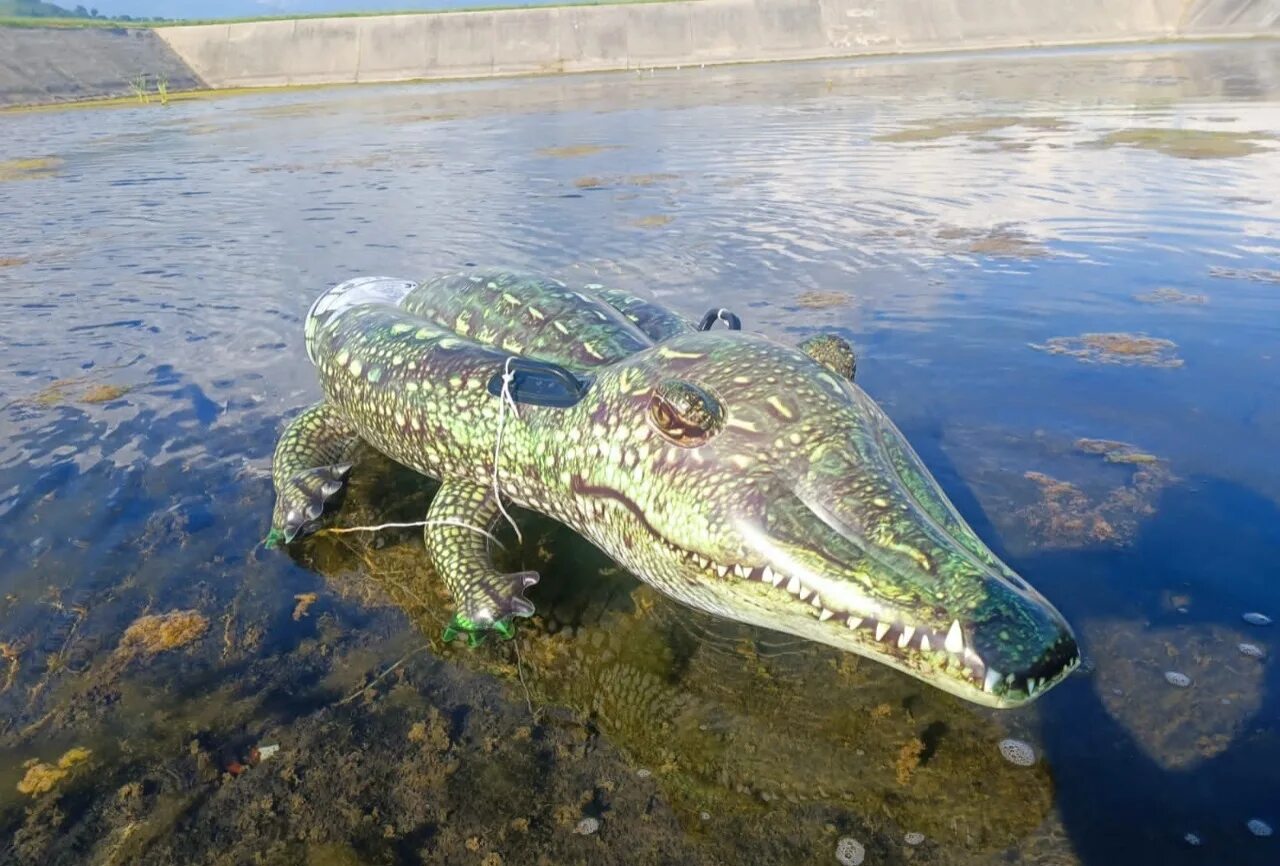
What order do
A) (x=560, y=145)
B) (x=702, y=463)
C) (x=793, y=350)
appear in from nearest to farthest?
(x=702, y=463)
(x=793, y=350)
(x=560, y=145)

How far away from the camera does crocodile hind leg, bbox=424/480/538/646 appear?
418cm

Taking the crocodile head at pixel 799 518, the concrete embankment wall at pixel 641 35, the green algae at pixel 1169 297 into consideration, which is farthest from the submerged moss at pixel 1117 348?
the concrete embankment wall at pixel 641 35

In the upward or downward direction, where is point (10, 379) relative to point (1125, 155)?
downward

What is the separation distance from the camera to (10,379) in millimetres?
7512

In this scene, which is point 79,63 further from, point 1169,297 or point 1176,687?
point 1176,687

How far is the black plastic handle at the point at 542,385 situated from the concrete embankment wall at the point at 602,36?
62172mm

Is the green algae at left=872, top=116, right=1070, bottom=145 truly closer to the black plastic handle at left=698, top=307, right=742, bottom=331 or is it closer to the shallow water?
the shallow water

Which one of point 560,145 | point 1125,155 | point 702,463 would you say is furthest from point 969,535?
point 560,145

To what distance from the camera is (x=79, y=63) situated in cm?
5600

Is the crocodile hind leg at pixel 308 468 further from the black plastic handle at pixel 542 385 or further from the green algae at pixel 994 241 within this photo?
the green algae at pixel 994 241

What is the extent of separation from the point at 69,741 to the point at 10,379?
538cm

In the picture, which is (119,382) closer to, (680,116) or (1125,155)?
(1125,155)

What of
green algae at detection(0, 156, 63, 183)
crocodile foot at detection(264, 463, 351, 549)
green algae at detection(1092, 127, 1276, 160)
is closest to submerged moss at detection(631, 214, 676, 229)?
crocodile foot at detection(264, 463, 351, 549)

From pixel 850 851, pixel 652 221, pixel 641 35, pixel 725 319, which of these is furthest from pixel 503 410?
pixel 641 35
